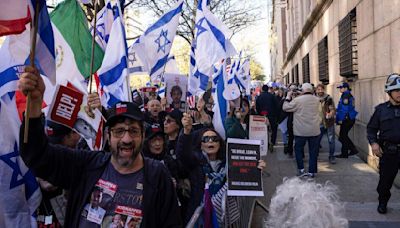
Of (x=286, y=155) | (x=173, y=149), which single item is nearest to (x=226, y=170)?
(x=173, y=149)

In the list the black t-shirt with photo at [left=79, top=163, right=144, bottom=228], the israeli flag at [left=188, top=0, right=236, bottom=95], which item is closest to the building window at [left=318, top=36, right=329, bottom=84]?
the israeli flag at [left=188, top=0, right=236, bottom=95]

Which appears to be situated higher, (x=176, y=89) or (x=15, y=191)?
(x=176, y=89)

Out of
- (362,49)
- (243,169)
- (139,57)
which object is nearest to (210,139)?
(243,169)

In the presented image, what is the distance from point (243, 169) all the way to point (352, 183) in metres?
4.58

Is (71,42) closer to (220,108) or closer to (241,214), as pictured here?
(220,108)

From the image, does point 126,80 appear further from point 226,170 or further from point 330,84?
point 330,84

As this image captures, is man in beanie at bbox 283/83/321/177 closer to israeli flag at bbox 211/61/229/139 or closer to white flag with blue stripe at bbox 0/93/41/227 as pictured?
israeli flag at bbox 211/61/229/139

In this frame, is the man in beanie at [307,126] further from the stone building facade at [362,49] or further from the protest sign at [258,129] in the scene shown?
Result: the protest sign at [258,129]

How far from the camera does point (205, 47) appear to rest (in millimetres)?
7086

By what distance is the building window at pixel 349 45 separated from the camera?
11094mm

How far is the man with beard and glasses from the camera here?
96.8 inches

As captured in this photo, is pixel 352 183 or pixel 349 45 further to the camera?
pixel 349 45

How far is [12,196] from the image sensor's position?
3.11 metres

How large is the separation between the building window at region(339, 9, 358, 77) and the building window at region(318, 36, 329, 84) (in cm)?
377
